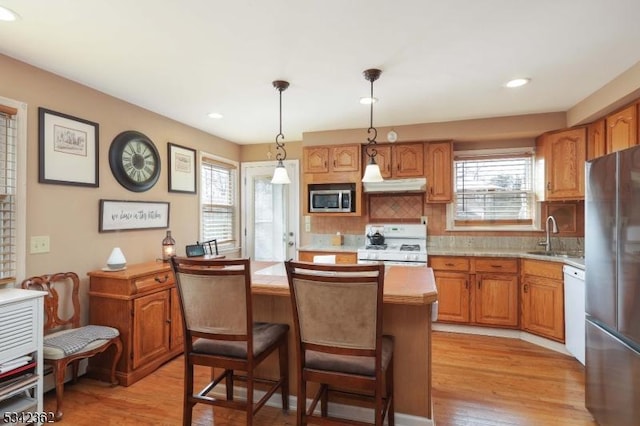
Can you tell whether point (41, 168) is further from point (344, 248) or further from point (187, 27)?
point (344, 248)

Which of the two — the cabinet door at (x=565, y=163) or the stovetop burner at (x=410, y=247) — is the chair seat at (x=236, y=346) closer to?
the stovetop burner at (x=410, y=247)

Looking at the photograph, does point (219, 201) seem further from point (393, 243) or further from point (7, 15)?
point (7, 15)

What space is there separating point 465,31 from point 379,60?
579 mm

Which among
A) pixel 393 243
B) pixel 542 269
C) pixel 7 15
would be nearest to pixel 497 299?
pixel 542 269

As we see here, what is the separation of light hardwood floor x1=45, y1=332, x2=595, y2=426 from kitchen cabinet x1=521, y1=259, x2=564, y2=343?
0.27m

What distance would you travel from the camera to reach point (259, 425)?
2104mm

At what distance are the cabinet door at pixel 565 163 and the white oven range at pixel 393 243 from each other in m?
1.45

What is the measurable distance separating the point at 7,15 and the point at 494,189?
15.0 ft

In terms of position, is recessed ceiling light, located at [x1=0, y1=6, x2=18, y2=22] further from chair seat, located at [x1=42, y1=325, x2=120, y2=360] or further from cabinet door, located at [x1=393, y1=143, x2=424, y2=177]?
cabinet door, located at [x1=393, y1=143, x2=424, y2=177]

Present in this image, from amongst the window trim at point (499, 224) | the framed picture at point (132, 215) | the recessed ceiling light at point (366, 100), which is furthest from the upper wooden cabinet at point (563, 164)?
the framed picture at point (132, 215)

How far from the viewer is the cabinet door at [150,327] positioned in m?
2.67

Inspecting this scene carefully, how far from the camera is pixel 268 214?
4.93 meters

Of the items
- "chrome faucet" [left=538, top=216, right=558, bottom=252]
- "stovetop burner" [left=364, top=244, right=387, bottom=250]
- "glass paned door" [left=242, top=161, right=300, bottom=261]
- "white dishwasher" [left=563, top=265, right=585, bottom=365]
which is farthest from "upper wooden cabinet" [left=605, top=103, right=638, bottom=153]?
"glass paned door" [left=242, top=161, right=300, bottom=261]

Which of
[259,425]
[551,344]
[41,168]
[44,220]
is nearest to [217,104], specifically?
[41,168]
